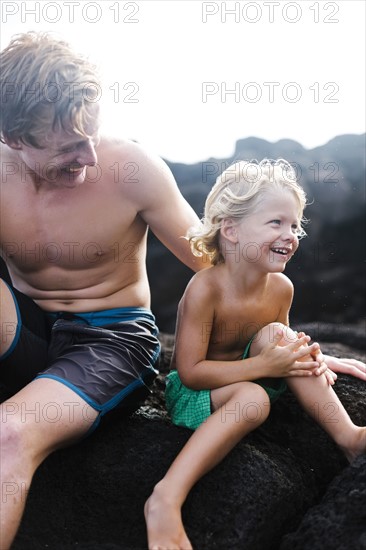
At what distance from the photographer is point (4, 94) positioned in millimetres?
2287

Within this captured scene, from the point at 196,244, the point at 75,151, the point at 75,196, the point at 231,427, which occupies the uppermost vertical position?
the point at 75,151

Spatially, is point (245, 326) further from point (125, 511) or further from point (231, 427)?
point (125, 511)

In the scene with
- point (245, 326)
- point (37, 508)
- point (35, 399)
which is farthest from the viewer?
point (245, 326)

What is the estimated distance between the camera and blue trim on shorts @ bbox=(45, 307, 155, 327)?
2.46 m

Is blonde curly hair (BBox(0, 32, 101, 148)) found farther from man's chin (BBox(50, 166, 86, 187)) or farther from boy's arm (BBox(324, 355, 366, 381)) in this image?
boy's arm (BBox(324, 355, 366, 381))

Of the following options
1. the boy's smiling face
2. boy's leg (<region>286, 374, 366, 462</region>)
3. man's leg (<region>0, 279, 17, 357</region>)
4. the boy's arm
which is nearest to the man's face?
man's leg (<region>0, 279, 17, 357</region>)

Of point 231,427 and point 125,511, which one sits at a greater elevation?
point 231,427

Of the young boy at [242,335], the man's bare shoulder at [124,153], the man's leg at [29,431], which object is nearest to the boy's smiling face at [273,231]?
the young boy at [242,335]

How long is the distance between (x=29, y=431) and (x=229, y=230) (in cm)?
87

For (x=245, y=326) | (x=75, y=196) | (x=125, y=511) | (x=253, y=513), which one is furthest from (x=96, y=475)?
(x=75, y=196)

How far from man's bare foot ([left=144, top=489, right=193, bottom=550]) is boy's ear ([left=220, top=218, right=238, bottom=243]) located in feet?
2.66

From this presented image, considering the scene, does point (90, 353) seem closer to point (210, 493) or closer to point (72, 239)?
point (72, 239)

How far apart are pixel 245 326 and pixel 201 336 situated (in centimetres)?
17

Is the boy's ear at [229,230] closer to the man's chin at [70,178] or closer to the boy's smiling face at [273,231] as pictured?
the boy's smiling face at [273,231]
